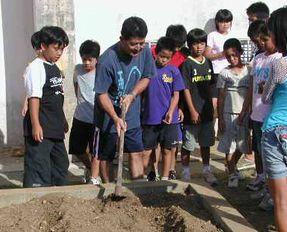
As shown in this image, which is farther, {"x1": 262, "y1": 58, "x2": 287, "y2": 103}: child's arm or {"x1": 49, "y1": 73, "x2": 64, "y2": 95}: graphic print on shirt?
{"x1": 49, "y1": 73, "x2": 64, "y2": 95}: graphic print on shirt

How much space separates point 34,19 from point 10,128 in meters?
1.62

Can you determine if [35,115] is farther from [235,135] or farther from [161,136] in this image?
→ [235,135]

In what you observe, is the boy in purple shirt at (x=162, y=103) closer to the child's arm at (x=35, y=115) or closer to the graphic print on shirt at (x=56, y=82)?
the graphic print on shirt at (x=56, y=82)

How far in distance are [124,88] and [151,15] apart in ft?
10.0

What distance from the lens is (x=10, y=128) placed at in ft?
25.3

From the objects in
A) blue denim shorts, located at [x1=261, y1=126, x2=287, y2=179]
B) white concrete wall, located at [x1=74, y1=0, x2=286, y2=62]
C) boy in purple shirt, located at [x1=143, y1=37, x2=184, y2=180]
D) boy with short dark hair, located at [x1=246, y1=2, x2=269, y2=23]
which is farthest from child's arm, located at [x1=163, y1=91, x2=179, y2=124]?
blue denim shorts, located at [x1=261, y1=126, x2=287, y2=179]

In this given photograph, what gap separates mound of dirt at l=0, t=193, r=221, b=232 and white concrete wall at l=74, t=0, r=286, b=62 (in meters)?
3.23

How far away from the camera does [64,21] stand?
6.78 meters

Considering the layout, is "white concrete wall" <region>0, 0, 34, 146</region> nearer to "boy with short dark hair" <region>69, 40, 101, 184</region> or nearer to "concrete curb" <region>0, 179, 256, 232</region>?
"boy with short dark hair" <region>69, 40, 101, 184</region>

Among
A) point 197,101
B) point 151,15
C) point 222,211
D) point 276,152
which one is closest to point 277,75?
point 276,152

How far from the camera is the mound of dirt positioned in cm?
396

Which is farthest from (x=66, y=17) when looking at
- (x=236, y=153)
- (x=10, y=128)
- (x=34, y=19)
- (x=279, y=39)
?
(x=279, y=39)

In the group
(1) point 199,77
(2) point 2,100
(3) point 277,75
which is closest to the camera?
(3) point 277,75

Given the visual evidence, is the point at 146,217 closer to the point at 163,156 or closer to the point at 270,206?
the point at 270,206
